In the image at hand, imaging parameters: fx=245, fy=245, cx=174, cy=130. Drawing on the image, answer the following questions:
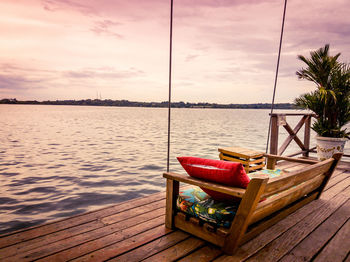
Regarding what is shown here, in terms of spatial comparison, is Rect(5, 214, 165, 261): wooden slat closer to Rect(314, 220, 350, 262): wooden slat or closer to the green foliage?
Rect(314, 220, 350, 262): wooden slat

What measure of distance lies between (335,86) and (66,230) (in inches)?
214

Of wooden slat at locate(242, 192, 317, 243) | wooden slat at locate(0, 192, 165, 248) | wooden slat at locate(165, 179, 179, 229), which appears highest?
wooden slat at locate(165, 179, 179, 229)

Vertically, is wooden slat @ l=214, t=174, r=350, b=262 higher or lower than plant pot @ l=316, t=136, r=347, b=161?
lower

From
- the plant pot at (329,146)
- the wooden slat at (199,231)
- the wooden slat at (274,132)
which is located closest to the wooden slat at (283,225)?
the wooden slat at (199,231)

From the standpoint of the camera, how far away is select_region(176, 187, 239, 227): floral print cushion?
67.9 inches

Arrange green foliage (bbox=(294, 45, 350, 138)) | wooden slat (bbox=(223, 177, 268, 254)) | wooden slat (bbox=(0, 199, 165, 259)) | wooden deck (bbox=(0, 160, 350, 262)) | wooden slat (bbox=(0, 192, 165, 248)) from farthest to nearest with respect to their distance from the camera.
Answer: green foliage (bbox=(294, 45, 350, 138))
wooden slat (bbox=(0, 192, 165, 248))
wooden slat (bbox=(0, 199, 165, 259))
wooden deck (bbox=(0, 160, 350, 262))
wooden slat (bbox=(223, 177, 268, 254))

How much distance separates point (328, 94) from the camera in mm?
4840

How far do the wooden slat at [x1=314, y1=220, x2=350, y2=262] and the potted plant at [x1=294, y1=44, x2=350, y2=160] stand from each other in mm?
3272

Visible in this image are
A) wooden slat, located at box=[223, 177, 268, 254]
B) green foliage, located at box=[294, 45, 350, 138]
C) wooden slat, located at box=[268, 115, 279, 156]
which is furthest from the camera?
green foliage, located at box=[294, 45, 350, 138]

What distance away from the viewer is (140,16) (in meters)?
3.95

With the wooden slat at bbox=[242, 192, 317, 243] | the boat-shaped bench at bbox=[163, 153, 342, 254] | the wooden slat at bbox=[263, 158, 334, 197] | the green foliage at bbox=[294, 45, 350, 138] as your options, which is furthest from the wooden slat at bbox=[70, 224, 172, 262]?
the green foliage at bbox=[294, 45, 350, 138]

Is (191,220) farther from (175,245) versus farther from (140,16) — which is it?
(140,16)

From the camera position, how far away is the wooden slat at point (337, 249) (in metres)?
1.70

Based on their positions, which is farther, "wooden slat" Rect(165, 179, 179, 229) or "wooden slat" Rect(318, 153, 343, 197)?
"wooden slat" Rect(318, 153, 343, 197)
